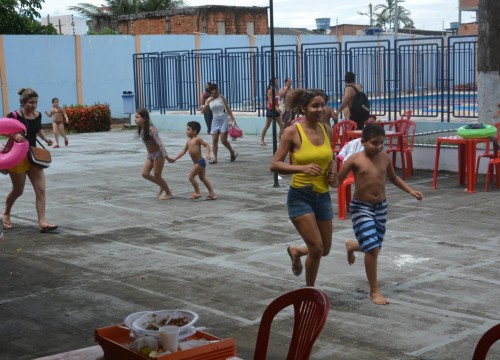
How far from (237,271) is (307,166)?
6.61 ft

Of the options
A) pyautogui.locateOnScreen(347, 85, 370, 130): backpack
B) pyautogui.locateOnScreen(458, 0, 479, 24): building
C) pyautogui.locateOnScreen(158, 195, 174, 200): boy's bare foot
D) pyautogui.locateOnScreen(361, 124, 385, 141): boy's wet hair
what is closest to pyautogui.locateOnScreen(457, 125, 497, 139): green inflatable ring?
pyautogui.locateOnScreen(347, 85, 370, 130): backpack

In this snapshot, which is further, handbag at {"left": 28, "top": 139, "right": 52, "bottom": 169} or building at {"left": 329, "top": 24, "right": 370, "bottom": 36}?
building at {"left": 329, "top": 24, "right": 370, "bottom": 36}

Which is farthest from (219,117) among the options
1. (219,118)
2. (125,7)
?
(125,7)

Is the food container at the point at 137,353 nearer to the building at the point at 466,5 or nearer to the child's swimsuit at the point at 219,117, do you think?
the child's swimsuit at the point at 219,117

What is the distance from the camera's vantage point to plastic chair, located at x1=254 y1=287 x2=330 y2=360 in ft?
11.9

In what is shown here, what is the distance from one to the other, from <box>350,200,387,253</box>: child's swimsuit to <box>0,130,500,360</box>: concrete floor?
1.65 ft

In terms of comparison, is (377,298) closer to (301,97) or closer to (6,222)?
(301,97)

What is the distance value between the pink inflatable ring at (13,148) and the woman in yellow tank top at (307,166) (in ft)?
12.6

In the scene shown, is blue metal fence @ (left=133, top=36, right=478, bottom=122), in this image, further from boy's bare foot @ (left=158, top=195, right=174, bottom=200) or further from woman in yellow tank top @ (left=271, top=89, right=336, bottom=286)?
woman in yellow tank top @ (left=271, top=89, right=336, bottom=286)

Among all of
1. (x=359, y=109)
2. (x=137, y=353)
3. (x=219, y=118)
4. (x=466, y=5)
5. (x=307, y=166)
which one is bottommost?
(x=219, y=118)

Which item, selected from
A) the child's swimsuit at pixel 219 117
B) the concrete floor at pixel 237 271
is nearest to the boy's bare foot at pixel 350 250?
the concrete floor at pixel 237 271

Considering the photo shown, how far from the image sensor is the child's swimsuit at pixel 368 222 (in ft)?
23.0

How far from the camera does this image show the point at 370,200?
23.3 feet

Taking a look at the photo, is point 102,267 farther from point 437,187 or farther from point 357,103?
point 357,103
